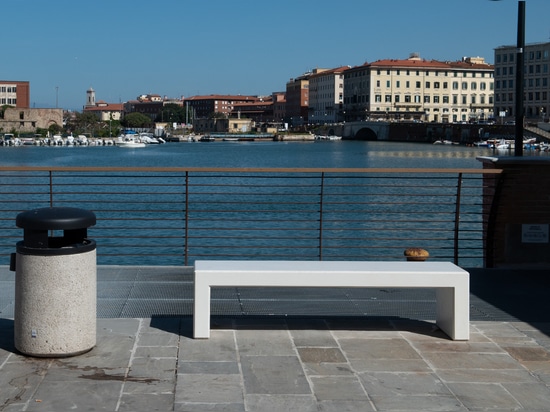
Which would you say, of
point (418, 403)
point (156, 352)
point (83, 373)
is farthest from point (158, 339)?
point (418, 403)

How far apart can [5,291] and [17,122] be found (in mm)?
157902

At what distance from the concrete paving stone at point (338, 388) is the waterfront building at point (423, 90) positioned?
160245 millimetres

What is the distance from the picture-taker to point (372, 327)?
653 centimetres

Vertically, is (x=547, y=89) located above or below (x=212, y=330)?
above

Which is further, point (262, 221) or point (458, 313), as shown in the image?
point (262, 221)

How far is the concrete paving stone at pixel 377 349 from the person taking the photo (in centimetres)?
573

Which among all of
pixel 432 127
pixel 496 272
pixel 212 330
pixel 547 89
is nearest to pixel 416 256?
pixel 496 272

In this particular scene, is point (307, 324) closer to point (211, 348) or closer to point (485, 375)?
point (211, 348)

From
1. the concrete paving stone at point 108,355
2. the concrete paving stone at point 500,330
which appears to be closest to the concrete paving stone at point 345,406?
the concrete paving stone at point 108,355

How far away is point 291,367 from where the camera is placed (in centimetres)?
543

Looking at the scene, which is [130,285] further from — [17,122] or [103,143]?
[17,122]

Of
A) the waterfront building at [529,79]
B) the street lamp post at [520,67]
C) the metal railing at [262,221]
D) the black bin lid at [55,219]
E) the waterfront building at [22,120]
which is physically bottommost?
the metal railing at [262,221]

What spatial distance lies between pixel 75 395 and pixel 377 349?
2056mm

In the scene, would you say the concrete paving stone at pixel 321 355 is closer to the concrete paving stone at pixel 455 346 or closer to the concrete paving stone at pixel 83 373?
the concrete paving stone at pixel 455 346
